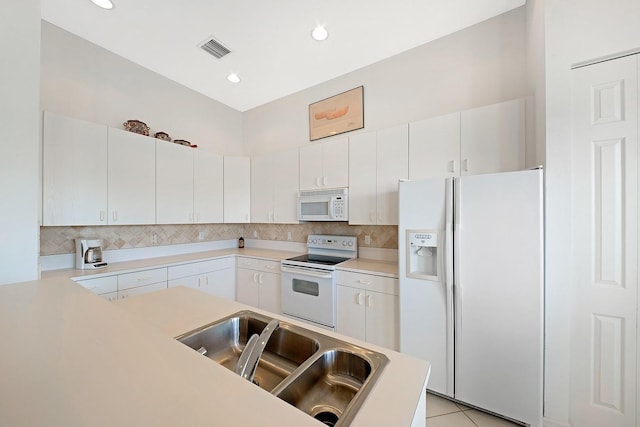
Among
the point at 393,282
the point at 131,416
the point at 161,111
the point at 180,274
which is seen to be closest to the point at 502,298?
the point at 393,282

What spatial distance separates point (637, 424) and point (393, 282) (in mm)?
1498

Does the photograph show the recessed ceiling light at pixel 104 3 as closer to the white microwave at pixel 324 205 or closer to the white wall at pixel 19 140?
the white wall at pixel 19 140

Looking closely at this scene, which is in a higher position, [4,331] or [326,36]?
[326,36]

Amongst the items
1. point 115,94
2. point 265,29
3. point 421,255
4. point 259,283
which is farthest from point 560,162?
point 115,94

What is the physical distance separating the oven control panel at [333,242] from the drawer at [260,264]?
0.52 meters

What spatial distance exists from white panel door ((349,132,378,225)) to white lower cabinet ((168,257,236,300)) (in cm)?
181

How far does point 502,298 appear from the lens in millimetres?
1593

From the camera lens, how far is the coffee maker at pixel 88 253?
2324 mm

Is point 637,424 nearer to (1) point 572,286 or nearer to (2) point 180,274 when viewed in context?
(1) point 572,286

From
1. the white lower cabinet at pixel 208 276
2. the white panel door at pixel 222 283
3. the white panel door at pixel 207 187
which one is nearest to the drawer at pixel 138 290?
the white lower cabinet at pixel 208 276

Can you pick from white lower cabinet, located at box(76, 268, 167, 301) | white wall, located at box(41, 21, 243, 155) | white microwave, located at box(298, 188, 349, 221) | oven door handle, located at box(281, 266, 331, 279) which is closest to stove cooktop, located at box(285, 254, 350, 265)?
oven door handle, located at box(281, 266, 331, 279)

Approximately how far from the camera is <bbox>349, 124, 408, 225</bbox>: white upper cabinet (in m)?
2.31

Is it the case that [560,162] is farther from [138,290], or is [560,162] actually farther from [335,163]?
[138,290]

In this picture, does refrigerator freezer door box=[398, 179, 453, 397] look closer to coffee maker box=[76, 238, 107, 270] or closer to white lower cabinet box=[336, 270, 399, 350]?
white lower cabinet box=[336, 270, 399, 350]
